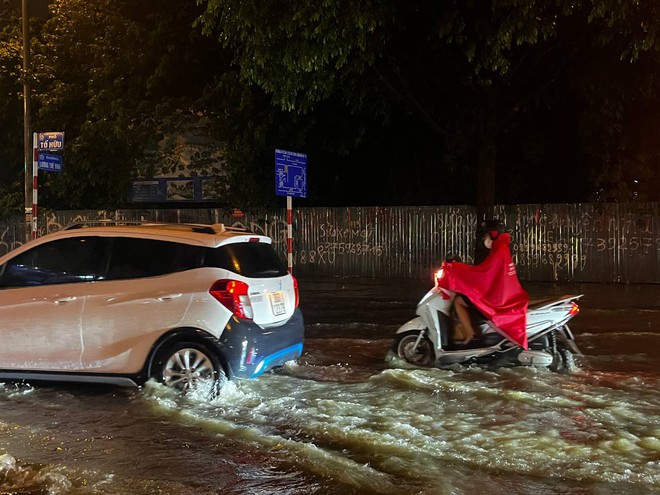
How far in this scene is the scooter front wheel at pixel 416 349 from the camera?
25.2 feet

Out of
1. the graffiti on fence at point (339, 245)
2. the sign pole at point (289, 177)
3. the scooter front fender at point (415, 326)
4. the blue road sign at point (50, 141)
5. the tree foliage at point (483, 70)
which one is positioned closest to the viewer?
Result: the scooter front fender at point (415, 326)

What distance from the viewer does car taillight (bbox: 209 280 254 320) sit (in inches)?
245

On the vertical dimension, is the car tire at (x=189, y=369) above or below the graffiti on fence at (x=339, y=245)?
below

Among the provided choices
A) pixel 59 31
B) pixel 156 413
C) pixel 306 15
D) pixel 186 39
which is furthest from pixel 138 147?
pixel 156 413

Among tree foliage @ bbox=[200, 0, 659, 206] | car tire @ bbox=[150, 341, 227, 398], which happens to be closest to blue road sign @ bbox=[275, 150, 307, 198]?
tree foliage @ bbox=[200, 0, 659, 206]

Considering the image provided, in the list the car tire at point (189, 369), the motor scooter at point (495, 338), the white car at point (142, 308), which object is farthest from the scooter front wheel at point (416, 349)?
the car tire at point (189, 369)

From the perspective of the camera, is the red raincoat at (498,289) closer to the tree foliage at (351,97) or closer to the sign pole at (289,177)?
the tree foliage at (351,97)

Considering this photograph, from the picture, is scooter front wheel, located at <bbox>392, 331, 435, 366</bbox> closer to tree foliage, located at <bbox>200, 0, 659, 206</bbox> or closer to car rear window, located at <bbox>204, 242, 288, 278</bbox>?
car rear window, located at <bbox>204, 242, 288, 278</bbox>

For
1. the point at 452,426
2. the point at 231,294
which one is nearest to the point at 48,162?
the point at 231,294

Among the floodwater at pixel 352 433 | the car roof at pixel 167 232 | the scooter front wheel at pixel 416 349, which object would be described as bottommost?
→ the floodwater at pixel 352 433

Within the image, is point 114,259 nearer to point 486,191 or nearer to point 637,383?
point 637,383

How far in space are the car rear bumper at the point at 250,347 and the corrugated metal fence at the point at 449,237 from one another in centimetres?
1128

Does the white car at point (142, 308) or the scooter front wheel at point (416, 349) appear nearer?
the white car at point (142, 308)

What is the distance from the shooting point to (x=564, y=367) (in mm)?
7371
